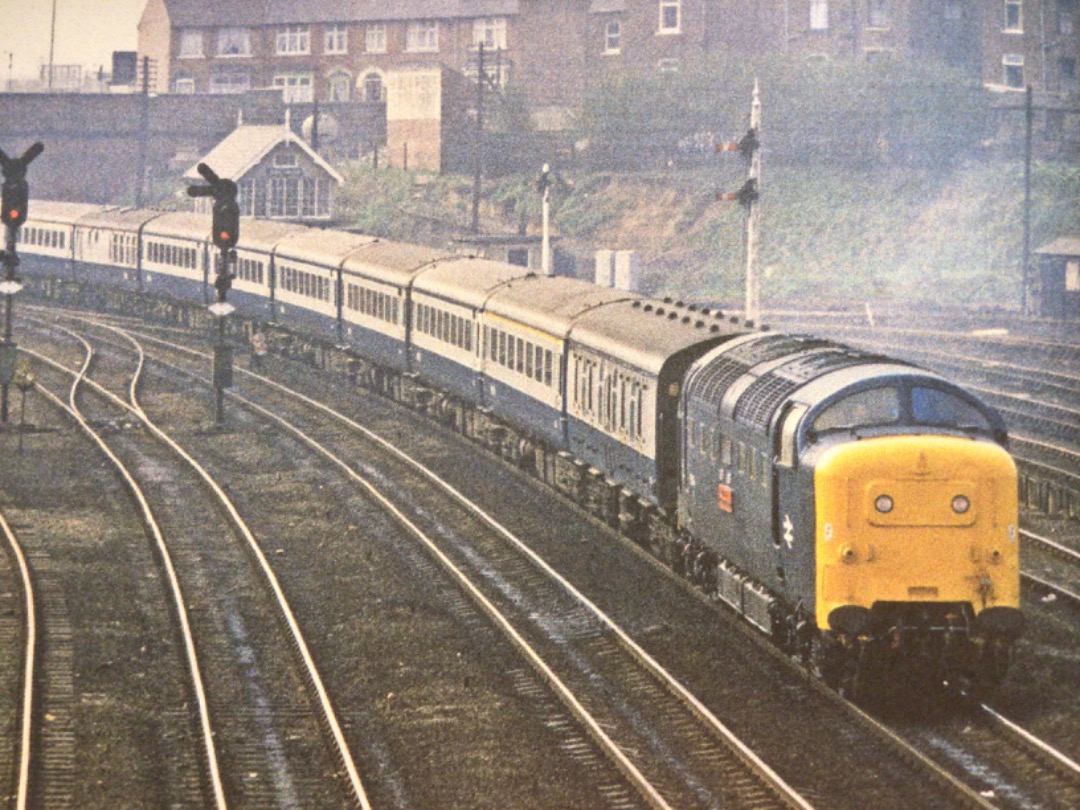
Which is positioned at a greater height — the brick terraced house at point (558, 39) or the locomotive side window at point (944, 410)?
the brick terraced house at point (558, 39)

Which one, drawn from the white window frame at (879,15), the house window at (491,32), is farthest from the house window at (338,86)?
the white window frame at (879,15)

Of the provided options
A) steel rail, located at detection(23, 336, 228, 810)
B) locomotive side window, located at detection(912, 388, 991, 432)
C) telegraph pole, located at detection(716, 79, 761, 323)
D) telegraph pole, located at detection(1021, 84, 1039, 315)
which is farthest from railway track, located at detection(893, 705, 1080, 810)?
telegraph pole, located at detection(1021, 84, 1039, 315)

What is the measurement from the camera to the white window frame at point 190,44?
116 metres

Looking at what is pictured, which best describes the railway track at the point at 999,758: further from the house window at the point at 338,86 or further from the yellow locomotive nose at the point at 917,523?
the house window at the point at 338,86

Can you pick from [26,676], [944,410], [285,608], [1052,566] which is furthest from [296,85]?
[944,410]

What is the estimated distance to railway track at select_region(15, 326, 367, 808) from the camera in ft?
55.7

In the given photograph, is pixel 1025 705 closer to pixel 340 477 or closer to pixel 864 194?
pixel 340 477

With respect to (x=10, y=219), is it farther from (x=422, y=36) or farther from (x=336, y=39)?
(x=336, y=39)

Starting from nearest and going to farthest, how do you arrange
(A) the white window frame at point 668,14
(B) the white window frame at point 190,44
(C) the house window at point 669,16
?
(A) the white window frame at point 668,14, (C) the house window at point 669,16, (B) the white window frame at point 190,44

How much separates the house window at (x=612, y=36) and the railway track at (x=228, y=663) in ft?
232

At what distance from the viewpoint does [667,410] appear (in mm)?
24859

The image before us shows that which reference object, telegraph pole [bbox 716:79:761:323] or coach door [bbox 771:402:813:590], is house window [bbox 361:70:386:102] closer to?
telegraph pole [bbox 716:79:761:323]

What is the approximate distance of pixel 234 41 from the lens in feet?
379

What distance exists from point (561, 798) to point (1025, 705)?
5513 mm
